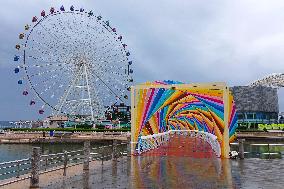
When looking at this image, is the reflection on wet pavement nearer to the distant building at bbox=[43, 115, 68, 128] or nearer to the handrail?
the handrail

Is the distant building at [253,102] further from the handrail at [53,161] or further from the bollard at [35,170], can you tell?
the bollard at [35,170]

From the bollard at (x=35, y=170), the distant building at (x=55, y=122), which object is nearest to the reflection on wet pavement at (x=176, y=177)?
the bollard at (x=35, y=170)

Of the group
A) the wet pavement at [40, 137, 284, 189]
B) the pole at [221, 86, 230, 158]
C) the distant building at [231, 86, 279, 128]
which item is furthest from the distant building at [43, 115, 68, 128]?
the wet pavement at [40, 137, 284, 189]

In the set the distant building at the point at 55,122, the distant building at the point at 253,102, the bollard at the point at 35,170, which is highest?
the distant building at the point at 253,102

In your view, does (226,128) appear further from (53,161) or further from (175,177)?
(53,161)

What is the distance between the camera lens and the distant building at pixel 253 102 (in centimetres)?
12181

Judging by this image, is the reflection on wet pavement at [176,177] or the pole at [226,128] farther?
the pole at [226,128]

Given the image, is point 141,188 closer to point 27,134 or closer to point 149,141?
point 149,141

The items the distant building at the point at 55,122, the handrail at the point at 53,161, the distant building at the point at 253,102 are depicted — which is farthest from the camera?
the distant building at the point at 253,102

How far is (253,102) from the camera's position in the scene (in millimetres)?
121938

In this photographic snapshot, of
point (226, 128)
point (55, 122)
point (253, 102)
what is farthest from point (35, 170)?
point (253, 102)

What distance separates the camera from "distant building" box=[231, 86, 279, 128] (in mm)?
121812

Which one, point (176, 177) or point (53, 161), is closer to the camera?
point (176, 177)

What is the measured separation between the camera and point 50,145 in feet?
192
